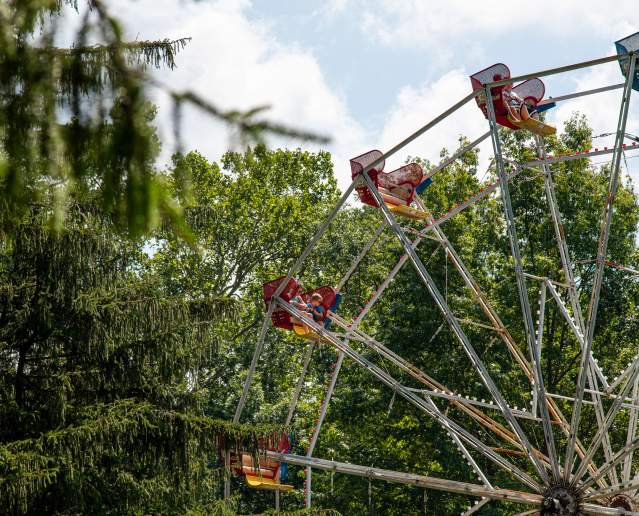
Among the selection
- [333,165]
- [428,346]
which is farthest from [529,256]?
[333,165]

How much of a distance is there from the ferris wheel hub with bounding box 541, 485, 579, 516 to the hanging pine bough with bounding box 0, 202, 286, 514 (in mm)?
3433

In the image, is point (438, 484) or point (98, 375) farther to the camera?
point (98, 375)

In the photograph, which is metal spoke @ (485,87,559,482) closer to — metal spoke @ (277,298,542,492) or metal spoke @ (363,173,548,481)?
metal spoke @ (363,173,548,481)

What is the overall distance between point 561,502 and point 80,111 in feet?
28.7

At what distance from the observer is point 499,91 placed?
12.8 meters

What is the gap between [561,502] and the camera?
1066 cm

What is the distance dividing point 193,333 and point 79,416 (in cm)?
225

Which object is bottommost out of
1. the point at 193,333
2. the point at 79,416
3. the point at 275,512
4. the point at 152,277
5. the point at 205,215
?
the point at 275,512

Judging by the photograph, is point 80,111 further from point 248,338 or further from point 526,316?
point 248,338

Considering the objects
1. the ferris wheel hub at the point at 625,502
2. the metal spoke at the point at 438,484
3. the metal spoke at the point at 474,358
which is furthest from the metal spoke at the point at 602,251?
the ferris wheel hub at the point at 625,502

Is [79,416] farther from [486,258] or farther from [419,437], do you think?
[486,258]

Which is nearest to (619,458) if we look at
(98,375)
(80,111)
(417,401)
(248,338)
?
(417,401)

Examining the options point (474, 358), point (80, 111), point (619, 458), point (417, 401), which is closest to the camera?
point (80, 111)

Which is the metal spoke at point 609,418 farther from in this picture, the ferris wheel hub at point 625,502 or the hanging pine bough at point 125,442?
the hanging pine bough at point 125,442
